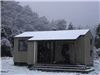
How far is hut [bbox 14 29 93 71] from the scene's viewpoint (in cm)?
2191

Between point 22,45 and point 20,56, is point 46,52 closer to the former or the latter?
point 22,45

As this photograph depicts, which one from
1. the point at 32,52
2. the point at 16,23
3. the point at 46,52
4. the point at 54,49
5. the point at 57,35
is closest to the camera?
the point at 32,52

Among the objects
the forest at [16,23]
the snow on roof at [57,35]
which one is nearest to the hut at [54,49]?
the snow on roof at [57,35]

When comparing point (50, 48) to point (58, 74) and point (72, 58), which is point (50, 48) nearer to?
point (72, 58)

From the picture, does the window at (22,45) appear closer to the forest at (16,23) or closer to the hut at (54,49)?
the hut at (54,49)

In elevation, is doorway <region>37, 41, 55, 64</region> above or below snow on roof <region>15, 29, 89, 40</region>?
below

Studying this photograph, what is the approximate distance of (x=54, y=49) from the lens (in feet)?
77.2

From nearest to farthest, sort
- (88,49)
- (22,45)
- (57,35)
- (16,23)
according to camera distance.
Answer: (88,49) < (57,35) < (22,45) < (16,23)

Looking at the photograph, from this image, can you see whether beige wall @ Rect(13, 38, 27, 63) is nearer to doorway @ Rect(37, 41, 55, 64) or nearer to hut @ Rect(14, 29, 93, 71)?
hut @ Rect(14, 29, 93, 71)

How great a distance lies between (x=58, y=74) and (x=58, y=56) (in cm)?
650

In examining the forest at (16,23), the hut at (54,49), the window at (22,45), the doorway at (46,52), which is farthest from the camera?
the forest at (16,23)

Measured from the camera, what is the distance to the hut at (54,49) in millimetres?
21906

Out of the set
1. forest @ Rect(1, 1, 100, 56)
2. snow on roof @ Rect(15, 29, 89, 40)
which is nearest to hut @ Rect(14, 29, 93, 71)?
snow on roof @ Rect(15, 29, 89, 40)

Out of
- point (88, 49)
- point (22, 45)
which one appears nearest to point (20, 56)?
point (22, 45)
